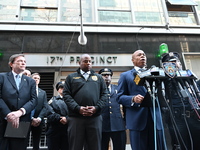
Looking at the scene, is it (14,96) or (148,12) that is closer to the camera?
(14,96)

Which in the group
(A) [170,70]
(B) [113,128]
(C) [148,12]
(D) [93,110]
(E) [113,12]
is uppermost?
(C) [148,12]

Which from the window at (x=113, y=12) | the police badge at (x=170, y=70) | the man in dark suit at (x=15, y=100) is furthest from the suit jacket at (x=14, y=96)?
the window at (x=113, y=12)

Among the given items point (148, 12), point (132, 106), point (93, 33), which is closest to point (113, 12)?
point (93, 33)

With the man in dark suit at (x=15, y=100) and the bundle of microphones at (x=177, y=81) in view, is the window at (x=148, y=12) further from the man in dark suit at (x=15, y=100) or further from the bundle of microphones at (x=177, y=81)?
the man in dark suit at (x=15, y=100)

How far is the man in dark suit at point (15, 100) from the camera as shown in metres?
2.24

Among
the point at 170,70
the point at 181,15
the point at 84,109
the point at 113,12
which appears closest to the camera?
the point at 170,70

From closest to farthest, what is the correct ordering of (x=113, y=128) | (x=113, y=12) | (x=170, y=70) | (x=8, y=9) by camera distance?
(x=170, y=70), (x=113, y=128), (x=8, y=9), (x=113, y=12)

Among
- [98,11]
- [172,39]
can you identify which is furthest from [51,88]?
[172,39]

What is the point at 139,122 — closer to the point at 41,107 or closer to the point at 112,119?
the point at 112,119

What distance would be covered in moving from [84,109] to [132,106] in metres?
0.73

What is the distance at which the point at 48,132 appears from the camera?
360 centimetres

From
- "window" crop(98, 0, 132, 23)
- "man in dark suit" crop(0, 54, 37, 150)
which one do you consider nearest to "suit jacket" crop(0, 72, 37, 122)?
"man in dark suit" crop(0, 54, 37, 150)

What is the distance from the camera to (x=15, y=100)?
7.85 feet

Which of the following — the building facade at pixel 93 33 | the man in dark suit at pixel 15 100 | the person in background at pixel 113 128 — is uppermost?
the building facade at pixel 93 33
